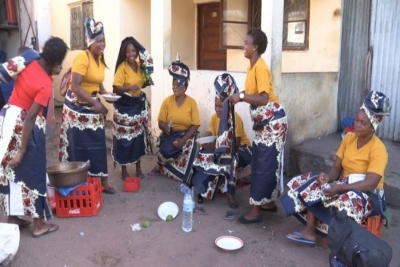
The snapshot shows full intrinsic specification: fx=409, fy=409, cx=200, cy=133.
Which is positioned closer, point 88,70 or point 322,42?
point 88,70

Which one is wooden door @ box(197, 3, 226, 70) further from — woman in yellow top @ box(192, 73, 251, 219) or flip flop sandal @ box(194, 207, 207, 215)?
flip flop sandal @ box(194, 207, 207, 215)

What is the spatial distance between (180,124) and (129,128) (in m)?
0.64

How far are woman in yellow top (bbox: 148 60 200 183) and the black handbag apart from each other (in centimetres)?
275

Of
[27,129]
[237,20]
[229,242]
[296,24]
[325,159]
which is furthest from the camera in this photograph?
[237,20]

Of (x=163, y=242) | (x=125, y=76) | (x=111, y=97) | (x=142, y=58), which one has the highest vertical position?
(x=142, y=58)

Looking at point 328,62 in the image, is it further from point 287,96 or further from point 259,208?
point 259,208

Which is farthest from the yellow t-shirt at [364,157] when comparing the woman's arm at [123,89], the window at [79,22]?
the window at [79,22]

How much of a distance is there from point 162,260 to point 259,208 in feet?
4.01

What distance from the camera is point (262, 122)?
380 cm

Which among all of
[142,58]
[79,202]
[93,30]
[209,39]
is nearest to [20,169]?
[79,202]

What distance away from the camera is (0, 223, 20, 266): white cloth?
3.05m

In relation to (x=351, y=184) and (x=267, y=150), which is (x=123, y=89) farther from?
(x=351, y=184)

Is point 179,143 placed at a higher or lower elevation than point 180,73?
lower

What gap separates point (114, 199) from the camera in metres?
4.73
